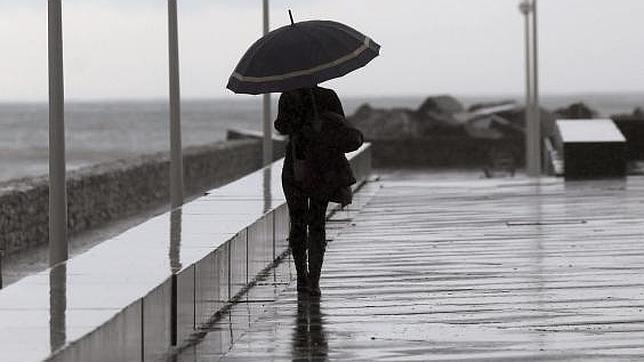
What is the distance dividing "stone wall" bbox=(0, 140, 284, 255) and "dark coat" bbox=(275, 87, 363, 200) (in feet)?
37.9

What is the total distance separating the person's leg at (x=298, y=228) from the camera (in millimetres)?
13648

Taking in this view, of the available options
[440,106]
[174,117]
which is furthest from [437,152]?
[174,117]

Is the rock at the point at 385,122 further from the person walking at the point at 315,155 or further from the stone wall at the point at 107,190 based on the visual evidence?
the person walking at the point at 315,155

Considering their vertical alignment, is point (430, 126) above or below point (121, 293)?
below

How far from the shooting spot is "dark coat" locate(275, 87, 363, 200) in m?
13.4

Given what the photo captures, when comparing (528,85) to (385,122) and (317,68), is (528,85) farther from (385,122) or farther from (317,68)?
(317,68)

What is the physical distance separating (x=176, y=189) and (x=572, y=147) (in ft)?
29.1

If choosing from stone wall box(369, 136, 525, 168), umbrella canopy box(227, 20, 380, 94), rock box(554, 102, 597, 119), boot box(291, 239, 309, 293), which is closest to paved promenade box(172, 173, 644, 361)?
boot box(291, 239, 309, 293)

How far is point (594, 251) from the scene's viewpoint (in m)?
17.5

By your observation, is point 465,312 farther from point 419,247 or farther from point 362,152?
point 362,152

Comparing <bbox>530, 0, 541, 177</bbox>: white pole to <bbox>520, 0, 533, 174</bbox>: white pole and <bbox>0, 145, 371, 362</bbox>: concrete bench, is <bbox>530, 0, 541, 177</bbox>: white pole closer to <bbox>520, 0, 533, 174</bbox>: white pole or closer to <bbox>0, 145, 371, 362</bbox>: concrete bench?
<bbox>520, 0, 533, 174</bbox>: white pole

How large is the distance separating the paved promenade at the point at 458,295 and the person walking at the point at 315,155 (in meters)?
0.59

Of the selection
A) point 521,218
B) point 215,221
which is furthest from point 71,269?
point 521,218

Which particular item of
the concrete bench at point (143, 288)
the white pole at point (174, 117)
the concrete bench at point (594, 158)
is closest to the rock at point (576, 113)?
the concrete bench at point (594, 158)
